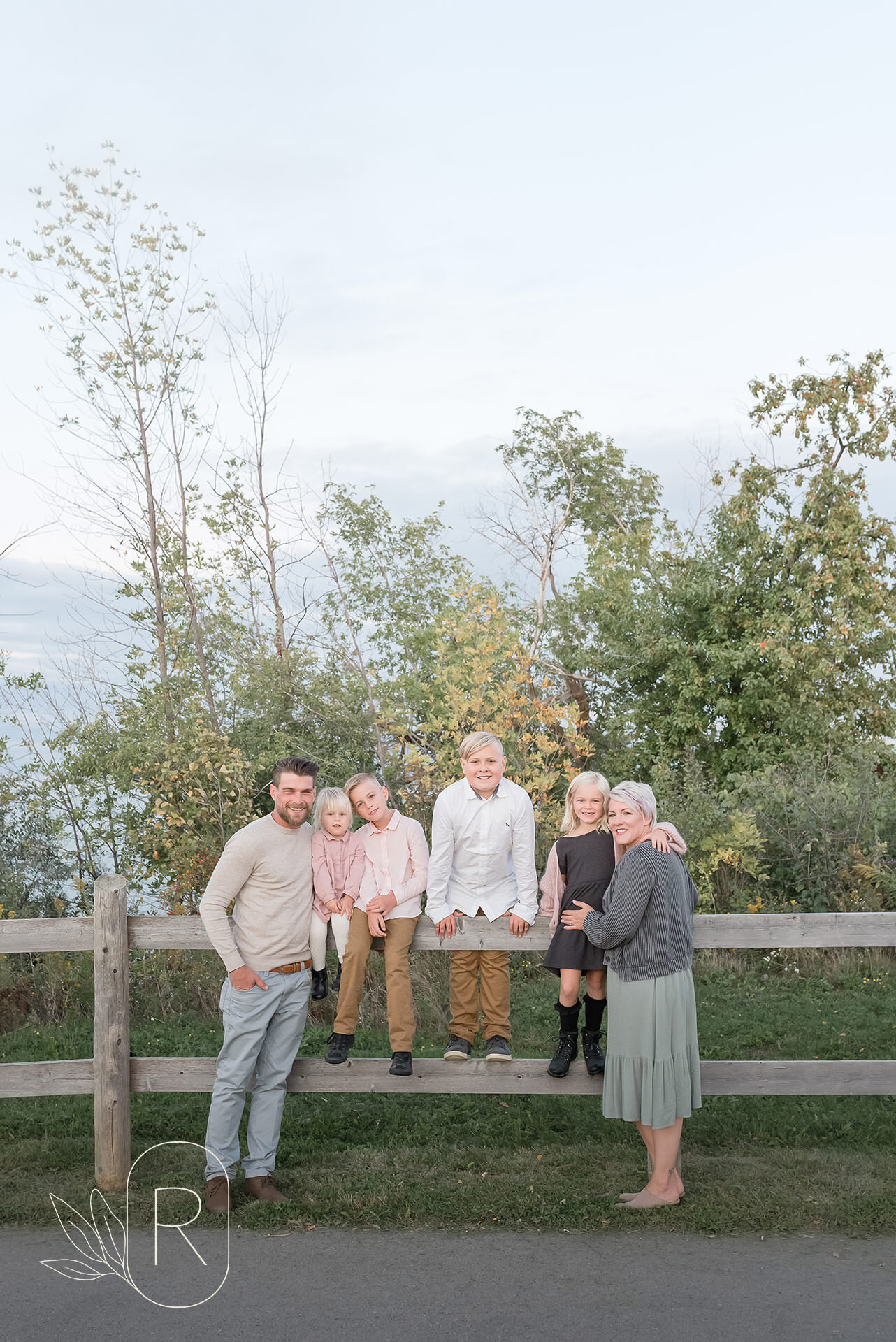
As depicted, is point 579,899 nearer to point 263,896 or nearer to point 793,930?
point 793,930

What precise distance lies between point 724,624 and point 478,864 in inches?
559

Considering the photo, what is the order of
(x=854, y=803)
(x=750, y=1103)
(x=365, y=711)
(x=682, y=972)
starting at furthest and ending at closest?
(x=365, y=711), (x=854, y=803), (x=750, y=1103), (x=682, y=972)

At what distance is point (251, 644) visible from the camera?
1750 cm

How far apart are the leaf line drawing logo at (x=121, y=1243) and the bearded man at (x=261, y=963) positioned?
0.17 m

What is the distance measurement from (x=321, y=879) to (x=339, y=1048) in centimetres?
87

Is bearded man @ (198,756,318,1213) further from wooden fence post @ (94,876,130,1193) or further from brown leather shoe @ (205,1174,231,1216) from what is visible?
wooden fence post @ (94,876,130,1193)

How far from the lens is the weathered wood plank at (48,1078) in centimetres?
555

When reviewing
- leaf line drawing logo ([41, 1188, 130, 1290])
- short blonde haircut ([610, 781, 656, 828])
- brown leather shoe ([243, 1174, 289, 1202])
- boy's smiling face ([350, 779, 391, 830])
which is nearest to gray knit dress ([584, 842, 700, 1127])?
short blonde haircut ([610, 781, 656, 828])

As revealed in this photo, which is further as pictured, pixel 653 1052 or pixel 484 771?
pixel 484 771

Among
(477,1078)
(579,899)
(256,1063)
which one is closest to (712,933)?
(579,899)

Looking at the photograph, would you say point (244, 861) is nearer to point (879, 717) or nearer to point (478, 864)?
point (478, 864)

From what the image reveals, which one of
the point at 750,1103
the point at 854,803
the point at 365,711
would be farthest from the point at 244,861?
the point at 365,711

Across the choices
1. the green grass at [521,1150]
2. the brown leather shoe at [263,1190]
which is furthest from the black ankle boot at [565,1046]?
the brown leather shoe at [263,1190]

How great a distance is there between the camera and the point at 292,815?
512 cm
